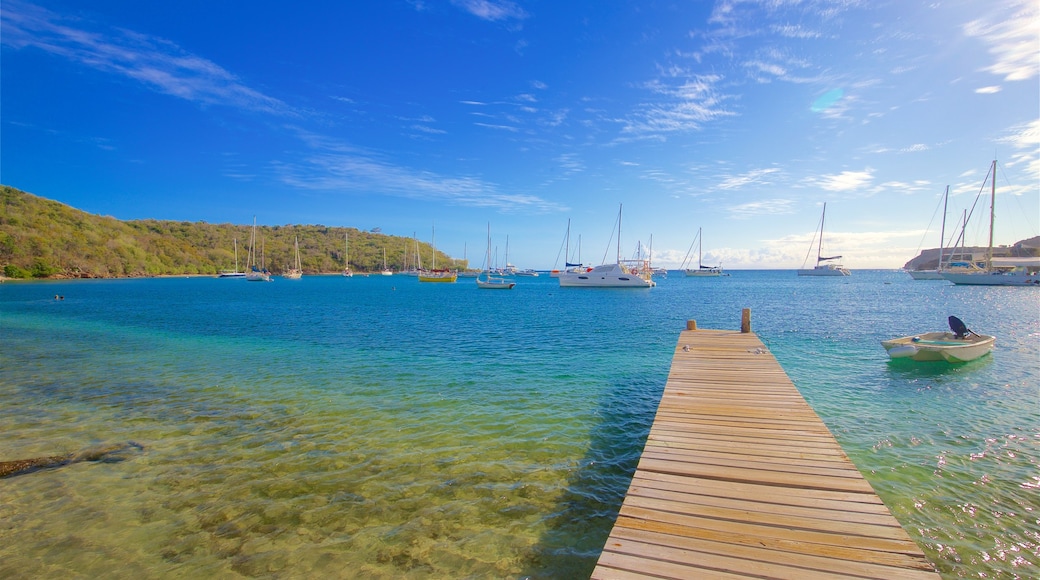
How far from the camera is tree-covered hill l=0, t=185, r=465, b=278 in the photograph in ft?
334

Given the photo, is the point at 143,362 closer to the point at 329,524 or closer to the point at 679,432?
the point at 329,524

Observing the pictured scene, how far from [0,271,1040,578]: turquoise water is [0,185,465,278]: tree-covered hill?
122 metres

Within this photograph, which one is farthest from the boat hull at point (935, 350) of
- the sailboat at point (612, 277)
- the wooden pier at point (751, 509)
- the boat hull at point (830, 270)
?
the boat hull at point (830, 270)

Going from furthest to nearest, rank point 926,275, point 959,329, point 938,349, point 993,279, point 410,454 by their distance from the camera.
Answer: point 926,275 → point 993,279 → point 959,329 → point 938,349 → point 410,454

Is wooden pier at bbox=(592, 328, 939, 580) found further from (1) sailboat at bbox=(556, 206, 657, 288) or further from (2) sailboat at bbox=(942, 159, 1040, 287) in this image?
(2) sailboat at bbox=(942, 159, 1040, 287)

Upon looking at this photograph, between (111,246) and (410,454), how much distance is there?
545 ft

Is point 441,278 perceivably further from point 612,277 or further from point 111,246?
point 111,246

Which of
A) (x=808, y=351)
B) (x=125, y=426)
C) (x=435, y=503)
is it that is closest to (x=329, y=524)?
(x=435, y=503)

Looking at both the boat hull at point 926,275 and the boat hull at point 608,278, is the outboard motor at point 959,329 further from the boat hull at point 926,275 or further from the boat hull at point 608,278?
the boat hull at point 926,275

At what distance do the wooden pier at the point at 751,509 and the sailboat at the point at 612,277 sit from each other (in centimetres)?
6811

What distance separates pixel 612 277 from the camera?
248 feet

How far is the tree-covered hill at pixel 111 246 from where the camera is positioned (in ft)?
334

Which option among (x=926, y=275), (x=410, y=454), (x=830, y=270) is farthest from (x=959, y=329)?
(x=830, y=270)

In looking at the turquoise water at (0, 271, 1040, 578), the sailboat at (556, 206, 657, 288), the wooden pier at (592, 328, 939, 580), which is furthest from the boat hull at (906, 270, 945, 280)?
the wooden pier at (592, 328, 939, 580)
